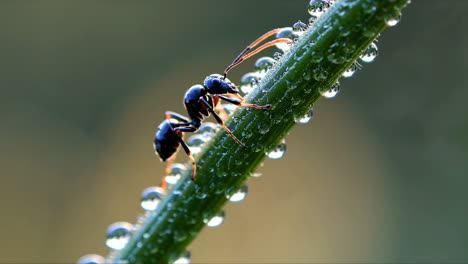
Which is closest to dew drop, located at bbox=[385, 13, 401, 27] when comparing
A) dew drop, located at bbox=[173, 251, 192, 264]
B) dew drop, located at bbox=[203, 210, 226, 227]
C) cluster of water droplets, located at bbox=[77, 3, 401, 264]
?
cluster of water droplets, located at bbox=[77, 3, 401, 264]

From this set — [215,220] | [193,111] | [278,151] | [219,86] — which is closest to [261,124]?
[278,151]

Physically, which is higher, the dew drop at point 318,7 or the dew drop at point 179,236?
the dew drop at point 318,7

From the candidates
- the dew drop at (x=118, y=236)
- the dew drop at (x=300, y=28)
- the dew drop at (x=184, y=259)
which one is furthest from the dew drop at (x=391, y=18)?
the dew drop at (x=118, y=236)

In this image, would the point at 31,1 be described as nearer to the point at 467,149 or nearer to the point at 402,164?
the point at 402,164

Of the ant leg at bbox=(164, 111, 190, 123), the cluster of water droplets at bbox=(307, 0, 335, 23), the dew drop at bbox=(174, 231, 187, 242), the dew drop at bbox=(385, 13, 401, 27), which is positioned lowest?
the dew drop at bbox=(174, 231, 187, 242)

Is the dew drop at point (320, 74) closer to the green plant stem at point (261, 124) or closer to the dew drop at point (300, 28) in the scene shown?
the green plant stem at point (261, 124)

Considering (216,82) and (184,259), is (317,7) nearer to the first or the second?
(184,259)

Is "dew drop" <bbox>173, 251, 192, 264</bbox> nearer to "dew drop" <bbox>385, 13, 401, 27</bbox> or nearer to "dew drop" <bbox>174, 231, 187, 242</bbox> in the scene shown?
"dew drop" <bbox>174, 231, 187, 242</bbox>
